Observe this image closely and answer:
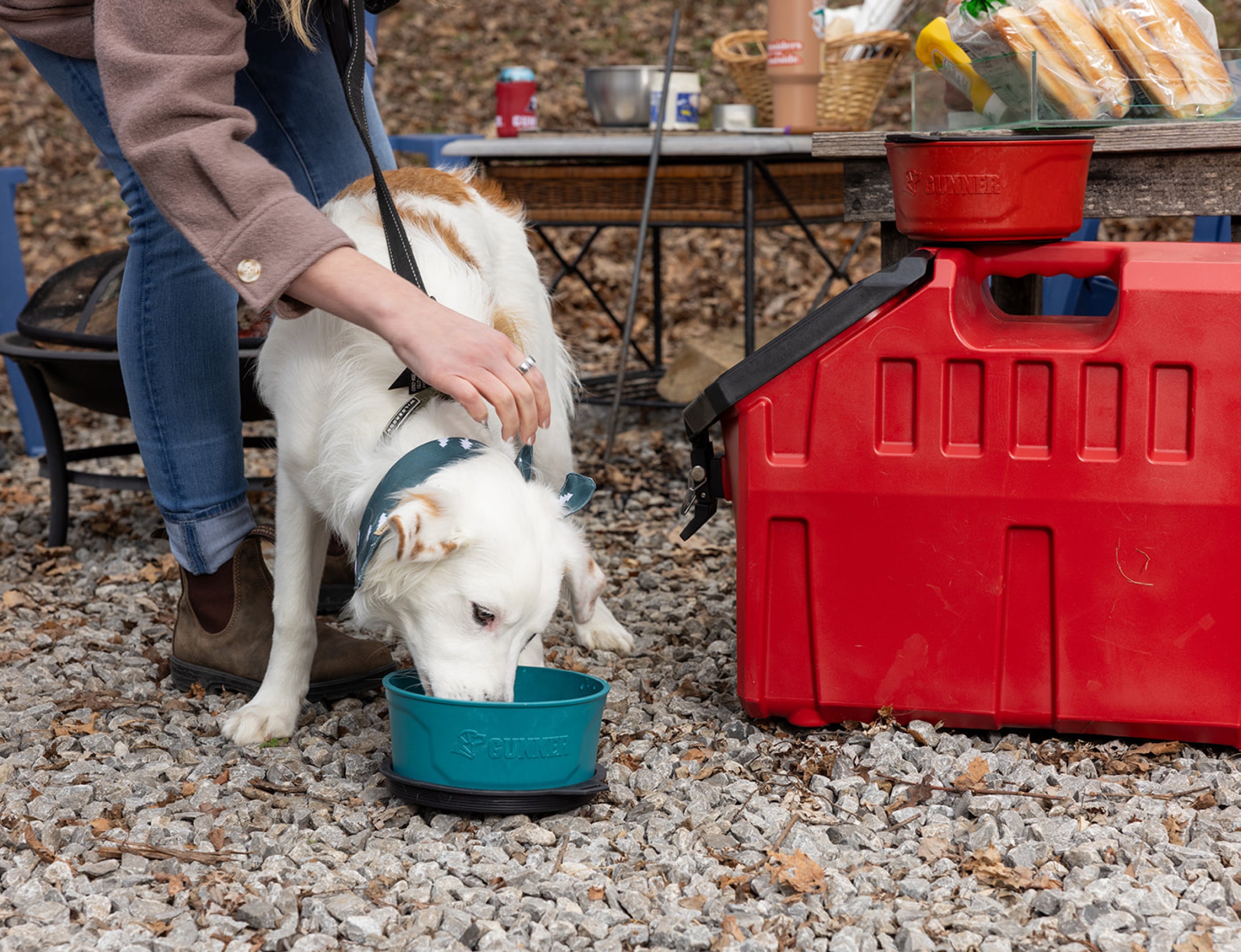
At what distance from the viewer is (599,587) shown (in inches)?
81.2

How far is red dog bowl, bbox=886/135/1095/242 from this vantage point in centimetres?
189

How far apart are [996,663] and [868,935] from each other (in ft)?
2.15

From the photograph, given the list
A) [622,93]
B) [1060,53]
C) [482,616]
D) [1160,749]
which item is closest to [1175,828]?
[1160,749]

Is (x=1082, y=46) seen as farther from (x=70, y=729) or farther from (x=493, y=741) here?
(x=70, y=729)

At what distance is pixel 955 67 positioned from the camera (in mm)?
2502

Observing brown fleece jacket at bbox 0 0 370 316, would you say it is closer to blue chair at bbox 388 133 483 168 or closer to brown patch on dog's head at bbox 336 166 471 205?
brown patch on dog's head at bbox 336 166 471 205

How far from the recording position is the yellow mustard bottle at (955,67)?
245cm

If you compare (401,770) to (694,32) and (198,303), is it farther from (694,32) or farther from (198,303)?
(694,32)

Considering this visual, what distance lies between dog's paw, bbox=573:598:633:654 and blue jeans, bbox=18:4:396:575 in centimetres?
76

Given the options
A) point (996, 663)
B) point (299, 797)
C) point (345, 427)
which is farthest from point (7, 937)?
point (996, 663)

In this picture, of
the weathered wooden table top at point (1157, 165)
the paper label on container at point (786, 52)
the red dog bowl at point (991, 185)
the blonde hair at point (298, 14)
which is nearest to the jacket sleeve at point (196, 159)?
the blonde hair at point (298, 14)

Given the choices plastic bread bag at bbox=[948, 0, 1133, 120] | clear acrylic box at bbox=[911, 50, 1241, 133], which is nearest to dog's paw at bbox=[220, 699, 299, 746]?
clear acrylic box at bbox=[911, 50, 1241, 133]

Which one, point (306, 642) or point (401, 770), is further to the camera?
point (306, 642)

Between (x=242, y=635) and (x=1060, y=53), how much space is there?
6.43ft
